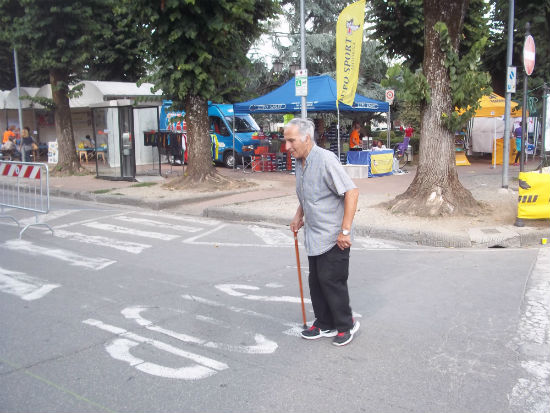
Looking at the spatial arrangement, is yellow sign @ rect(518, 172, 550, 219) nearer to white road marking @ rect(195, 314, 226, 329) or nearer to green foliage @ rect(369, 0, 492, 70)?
white road marking @ rect(195, 314, 226, 329)

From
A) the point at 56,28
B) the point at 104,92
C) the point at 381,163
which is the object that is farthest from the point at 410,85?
the point at 104,92

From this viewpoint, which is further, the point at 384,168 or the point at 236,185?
the point at 384,168

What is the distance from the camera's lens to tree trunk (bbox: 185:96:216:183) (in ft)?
48.7

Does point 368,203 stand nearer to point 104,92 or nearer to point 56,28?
point 56,28

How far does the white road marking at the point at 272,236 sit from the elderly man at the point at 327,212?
4.21 meters

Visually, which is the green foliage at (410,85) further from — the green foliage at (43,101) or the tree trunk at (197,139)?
the green foliage at (43,101)

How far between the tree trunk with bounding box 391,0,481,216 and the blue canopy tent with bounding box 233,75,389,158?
6.98m

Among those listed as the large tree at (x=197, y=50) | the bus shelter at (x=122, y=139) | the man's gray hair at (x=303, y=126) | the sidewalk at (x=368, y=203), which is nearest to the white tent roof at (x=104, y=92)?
the bus shelter at (x=122, y=139)

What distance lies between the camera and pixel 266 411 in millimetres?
3523

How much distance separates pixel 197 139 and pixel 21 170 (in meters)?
5.75

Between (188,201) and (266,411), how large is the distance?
10190 mm

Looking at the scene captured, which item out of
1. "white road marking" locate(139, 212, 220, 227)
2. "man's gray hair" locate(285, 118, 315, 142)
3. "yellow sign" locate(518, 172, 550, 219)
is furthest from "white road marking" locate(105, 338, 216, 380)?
"yellow sign" locate(518, 172, 550, 219)

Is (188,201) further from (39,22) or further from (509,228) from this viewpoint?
(39,22)

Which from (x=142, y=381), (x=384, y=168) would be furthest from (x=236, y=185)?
(x=142, y=381)
